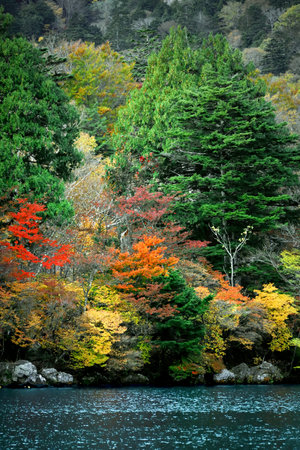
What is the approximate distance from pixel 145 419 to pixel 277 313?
11934 mm

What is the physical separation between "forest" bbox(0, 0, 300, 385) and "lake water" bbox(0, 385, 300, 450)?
2.48m

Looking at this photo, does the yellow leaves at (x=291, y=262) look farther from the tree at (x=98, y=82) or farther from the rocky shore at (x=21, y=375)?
the tree at (x=98, y=82)

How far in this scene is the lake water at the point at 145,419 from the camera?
9.85 meters

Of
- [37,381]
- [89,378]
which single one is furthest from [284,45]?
[37,381]

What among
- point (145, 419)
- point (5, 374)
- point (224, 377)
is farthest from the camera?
point (224, 377)

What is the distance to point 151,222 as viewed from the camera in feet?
82.0

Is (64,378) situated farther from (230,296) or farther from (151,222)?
(151,222)

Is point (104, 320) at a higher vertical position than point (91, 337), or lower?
higher

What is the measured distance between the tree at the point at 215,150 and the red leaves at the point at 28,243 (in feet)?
27.4

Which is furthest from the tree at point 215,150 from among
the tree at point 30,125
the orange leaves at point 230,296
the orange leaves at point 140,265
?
the tree at point 30,125

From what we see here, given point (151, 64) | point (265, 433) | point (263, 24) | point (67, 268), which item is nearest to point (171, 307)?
point (67, 268)

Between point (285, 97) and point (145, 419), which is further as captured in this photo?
point (285, 97)

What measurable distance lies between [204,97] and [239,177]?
16.9 feet

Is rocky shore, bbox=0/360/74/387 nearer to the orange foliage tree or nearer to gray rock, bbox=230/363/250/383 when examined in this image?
the orange foliage tree
